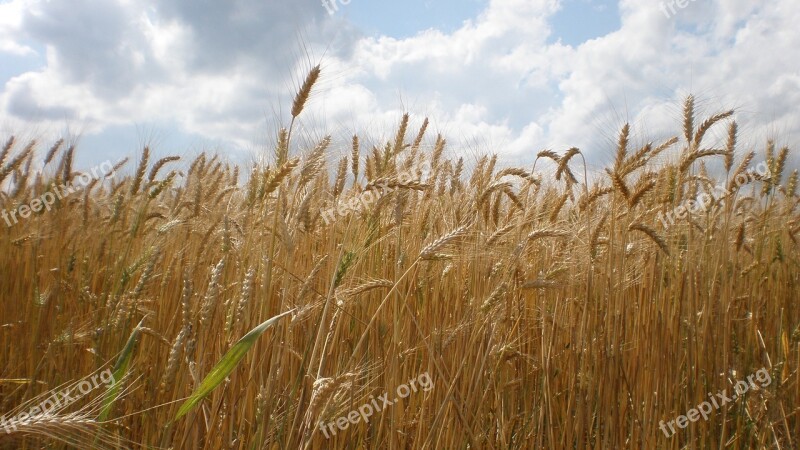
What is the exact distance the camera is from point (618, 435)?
171 cm

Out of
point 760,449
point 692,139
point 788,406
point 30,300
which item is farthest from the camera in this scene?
point 692,139

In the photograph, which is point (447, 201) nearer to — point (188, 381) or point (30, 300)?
point (188, 381)

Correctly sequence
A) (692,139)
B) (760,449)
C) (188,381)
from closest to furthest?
(188,381) < (760,449) < (692,139)

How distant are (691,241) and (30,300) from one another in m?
2.50

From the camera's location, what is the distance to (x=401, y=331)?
1854 millimetres

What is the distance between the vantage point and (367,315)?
2066 mm

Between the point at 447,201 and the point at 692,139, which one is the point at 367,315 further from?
the point at 692,139

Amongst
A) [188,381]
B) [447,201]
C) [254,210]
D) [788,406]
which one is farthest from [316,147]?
[788,406]

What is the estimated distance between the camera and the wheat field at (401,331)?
149 cm

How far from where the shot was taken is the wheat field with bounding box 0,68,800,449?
1.49 meters

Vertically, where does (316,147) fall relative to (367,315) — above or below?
above

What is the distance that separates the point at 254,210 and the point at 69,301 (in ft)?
3.32

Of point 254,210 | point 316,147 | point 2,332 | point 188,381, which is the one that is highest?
point 316,147

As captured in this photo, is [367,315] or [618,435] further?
[367,315]
